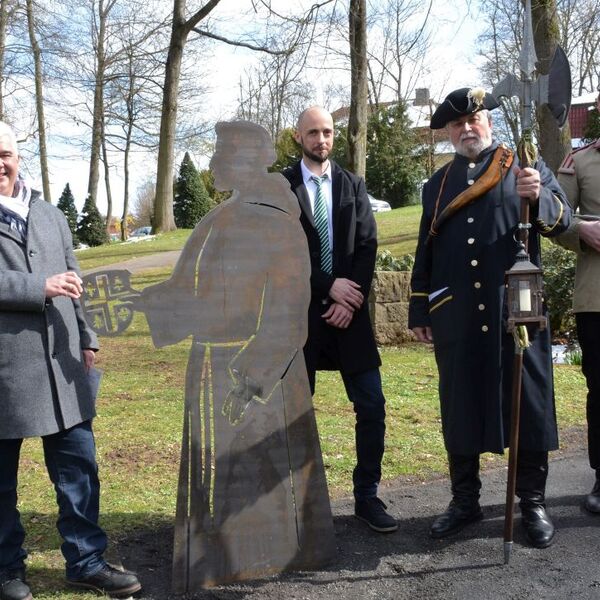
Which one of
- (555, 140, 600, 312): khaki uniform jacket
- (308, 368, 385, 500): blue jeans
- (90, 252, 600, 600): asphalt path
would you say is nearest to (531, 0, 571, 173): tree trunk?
(555, 140, 600, 312): khaki uniform jacket

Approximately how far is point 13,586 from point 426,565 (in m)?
1.82

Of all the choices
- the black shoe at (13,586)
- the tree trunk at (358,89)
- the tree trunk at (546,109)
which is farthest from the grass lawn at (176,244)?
the black shoe at (13,586)

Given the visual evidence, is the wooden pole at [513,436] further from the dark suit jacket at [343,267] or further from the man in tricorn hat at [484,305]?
the dark suit jacket at [343,267]

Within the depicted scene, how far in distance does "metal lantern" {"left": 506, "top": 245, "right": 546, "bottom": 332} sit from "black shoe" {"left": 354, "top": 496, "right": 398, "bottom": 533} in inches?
47.7

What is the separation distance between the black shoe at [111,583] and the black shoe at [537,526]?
6.14 ft

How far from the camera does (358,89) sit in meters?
Result: 10.3

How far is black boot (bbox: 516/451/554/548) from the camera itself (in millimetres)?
3681

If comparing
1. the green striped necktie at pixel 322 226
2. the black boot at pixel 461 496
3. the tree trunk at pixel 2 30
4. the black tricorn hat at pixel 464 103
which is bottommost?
the black boot at pixel 461 496

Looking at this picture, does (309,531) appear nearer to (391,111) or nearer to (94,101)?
(94,101)

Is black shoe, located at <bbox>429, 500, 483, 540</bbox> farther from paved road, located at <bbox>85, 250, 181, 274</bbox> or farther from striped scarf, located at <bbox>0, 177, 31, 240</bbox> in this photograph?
paved road, located at <bbox>85, 250, 181, 274</bbox>

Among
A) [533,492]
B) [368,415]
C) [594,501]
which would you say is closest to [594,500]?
[594,501]

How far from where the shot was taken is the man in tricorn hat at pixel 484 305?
3598 millimetres

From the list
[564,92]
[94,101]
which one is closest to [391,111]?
[94,101]

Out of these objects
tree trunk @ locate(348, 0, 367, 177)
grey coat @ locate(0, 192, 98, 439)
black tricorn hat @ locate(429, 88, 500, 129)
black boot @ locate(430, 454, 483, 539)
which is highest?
tree trunk @ locate(348, 0, 367, 177)
